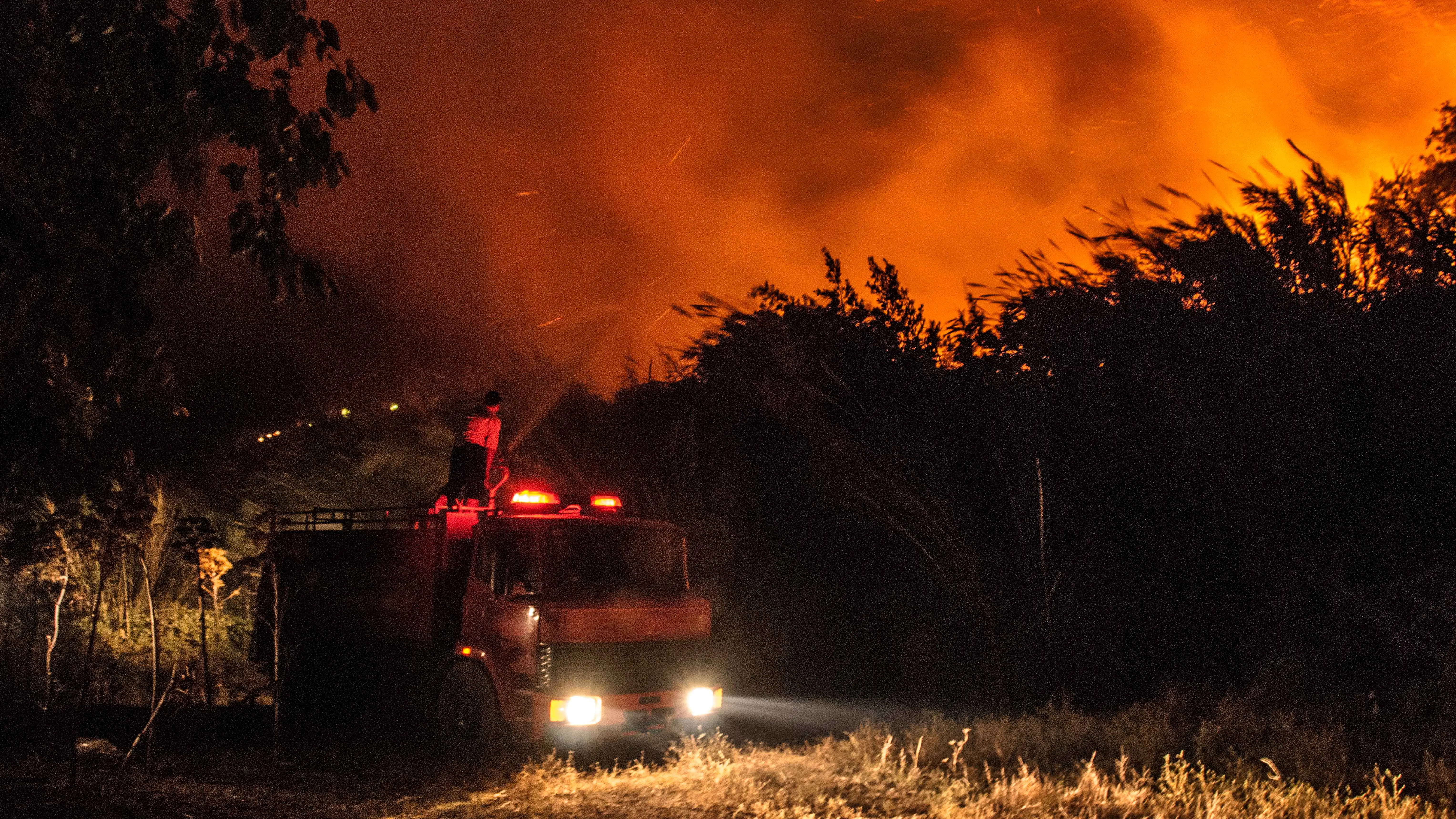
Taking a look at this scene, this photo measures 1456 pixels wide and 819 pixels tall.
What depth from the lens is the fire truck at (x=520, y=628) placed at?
34.3 ft

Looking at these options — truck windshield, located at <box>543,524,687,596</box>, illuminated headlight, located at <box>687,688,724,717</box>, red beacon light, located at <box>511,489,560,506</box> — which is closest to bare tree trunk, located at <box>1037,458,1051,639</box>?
truck windshield, located at <box>543,524,687,596</box>

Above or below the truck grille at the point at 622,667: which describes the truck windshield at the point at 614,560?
above

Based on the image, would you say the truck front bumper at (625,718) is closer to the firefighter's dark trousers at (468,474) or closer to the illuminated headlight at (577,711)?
the illuminated headlight at (577,711)

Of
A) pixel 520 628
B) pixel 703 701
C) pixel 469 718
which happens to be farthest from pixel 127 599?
pixel 703 701

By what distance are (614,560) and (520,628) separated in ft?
A: 3.76

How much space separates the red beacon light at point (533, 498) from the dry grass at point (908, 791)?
2.68m

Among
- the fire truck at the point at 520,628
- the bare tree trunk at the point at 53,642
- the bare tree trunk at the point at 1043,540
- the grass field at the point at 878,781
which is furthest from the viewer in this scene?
the bare tree trunk at the point at 1043,540

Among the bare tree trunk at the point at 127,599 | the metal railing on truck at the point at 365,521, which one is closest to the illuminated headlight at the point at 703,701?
the metal railing on truck at the point at 365,521

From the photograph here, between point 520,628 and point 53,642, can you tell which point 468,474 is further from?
point 53,642

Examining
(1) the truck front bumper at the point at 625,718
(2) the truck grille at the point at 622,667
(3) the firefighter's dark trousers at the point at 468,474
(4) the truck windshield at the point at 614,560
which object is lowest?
(1) the truck front bumper at the point at 625,718

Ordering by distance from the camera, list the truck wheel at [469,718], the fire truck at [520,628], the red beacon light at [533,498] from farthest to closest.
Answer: the red beacon light at [533,498] → the truck wheel at [469,718] → the fire truck at [520,628]

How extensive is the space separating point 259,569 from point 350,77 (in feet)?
32.5

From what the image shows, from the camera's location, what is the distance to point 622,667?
1064cm

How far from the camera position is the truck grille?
10.3 m
